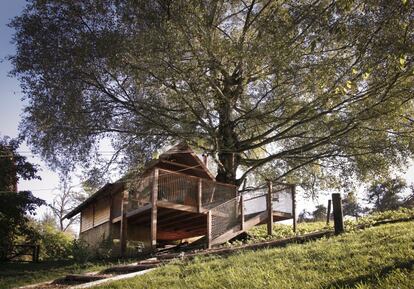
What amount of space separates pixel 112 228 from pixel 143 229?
67.9 inches

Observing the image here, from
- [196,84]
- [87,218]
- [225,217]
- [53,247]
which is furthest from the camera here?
[87,218]

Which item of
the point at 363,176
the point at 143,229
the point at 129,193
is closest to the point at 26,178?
the point at 129,193

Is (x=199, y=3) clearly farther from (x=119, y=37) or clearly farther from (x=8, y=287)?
(x=8, y=287)

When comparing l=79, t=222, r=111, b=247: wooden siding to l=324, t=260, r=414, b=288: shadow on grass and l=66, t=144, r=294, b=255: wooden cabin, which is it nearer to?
l=66, t=144, r=294, b=255: wooden cabin

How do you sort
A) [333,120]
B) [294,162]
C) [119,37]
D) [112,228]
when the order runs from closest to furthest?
[119,37] → [333,120] → [294,162] → [112,228]

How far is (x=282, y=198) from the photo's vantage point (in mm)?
18531

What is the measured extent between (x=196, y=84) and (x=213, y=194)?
577cm

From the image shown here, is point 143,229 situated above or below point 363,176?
below

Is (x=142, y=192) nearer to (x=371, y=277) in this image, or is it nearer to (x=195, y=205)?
(x=195, y=205)

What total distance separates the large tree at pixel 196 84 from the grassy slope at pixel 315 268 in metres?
4.39

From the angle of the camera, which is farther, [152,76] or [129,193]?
[129,193]

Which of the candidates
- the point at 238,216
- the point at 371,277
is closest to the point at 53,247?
the point at 238,216

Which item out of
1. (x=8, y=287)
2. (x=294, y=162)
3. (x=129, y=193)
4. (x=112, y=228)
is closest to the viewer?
(x=8, y=287)

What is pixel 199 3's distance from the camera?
1359 cm
